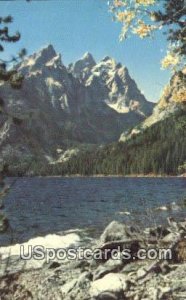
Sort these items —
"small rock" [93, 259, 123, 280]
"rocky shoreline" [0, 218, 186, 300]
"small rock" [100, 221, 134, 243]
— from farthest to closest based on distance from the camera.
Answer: "small rock" [100, 221, 134, 243], "small rock" [93, 259, 123, 280], "rocky shoreline" [0, 218, 186, 300]

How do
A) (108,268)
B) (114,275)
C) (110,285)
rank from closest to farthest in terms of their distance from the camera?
(110,285)
(114,275)
(108,268)

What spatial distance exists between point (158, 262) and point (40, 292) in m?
3.67

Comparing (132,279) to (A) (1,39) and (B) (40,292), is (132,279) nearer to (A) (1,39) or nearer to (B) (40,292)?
(B) (40,292)

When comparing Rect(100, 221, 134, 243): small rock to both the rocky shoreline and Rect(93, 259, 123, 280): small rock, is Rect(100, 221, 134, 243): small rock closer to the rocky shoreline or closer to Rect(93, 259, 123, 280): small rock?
the rocky shoreline

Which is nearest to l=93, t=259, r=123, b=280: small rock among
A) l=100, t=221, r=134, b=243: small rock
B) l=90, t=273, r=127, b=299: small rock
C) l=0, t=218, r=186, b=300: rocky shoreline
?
l=0, t=218, r=186, b=300: rocky shoreline

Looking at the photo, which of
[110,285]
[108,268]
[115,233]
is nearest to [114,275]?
[110,285]

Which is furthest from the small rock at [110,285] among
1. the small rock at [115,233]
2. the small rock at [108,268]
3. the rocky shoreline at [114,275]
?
the small rock at [115,233]

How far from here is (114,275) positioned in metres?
13.7

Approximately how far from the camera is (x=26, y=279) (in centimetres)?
1537

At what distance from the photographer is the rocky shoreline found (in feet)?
41.1

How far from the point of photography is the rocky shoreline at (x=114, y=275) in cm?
1253

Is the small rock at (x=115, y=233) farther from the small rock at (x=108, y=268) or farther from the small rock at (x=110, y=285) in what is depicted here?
the small rock at (x=110, y=285)

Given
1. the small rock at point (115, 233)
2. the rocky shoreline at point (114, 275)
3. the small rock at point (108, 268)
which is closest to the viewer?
the rocky shoreline at point (114, 275)

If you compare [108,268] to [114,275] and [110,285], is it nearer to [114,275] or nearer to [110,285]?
[114,275]
